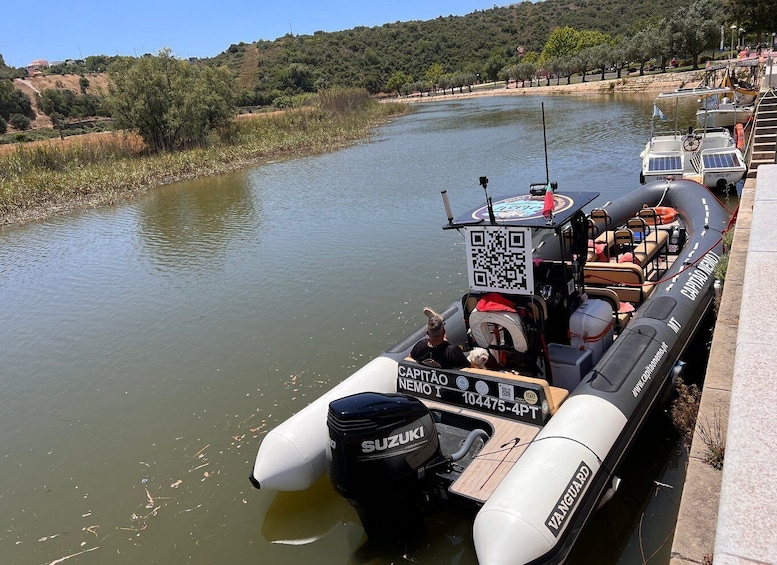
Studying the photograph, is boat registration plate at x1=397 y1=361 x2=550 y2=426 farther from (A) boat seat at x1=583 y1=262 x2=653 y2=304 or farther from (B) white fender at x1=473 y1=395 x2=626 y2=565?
(A) boat seat at x1=583 y1=262 x2=653 y2=304

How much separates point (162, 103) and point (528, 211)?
101 ft

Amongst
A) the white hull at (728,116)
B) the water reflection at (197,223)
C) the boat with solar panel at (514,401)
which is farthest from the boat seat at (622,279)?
the white hull at (728,116)

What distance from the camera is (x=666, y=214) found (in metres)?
9.48

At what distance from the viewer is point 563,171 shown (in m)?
18.2

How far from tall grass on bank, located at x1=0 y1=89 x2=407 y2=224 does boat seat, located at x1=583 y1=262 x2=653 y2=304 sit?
19.5m

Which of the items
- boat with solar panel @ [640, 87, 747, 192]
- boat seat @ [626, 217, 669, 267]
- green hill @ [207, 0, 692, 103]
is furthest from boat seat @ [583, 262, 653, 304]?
green hill @ [207, 0, 692, 103]

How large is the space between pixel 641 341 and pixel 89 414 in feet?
20.9

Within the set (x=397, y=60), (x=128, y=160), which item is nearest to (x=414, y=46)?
(x=397, y=60)

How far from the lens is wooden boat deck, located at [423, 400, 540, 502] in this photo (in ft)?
12.9

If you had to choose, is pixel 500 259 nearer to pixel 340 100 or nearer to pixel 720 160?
pixel 720 160

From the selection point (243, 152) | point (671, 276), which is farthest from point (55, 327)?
point (243, 152)

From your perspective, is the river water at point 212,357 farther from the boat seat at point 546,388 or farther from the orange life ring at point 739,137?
the orange life ring at point 739,137

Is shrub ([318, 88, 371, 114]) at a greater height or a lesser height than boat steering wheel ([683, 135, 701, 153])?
greater

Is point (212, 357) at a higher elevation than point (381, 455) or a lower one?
lower
